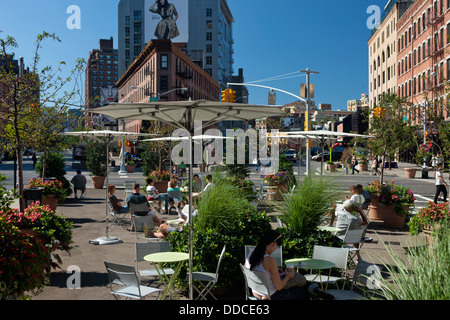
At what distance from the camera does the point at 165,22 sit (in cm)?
9175

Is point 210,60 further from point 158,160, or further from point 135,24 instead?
point 158,160

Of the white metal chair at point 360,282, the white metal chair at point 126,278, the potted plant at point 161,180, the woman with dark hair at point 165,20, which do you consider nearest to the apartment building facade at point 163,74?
the woman with dark hair at point 165,20

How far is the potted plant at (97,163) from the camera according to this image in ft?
89.4

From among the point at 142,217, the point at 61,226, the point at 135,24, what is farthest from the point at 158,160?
the point at 135,24

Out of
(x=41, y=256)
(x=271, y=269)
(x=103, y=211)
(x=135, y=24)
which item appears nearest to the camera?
(x=41, y=256)

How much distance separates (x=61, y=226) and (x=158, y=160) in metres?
25.4

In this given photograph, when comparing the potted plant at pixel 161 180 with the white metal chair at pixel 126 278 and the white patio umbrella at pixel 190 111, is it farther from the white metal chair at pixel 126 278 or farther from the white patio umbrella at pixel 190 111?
the white metal chair at pixel 126 278

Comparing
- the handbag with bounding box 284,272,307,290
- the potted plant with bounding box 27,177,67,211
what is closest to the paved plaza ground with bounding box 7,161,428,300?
the potted plant with bounding box 27,177,67,211

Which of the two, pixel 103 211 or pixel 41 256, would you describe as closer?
pixel 41 256

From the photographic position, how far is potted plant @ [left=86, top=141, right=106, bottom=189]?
89.4ft

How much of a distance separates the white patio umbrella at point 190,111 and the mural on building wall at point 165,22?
8754 centimetres

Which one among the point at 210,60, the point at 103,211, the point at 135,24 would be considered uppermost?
the point at 135,24

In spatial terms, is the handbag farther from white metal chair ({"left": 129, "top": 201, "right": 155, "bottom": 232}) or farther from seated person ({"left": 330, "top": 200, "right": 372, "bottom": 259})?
white metal chair ({"left": 129, "top": 201, "right": 155, "bottom": 232})

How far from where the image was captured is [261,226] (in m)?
8.47
